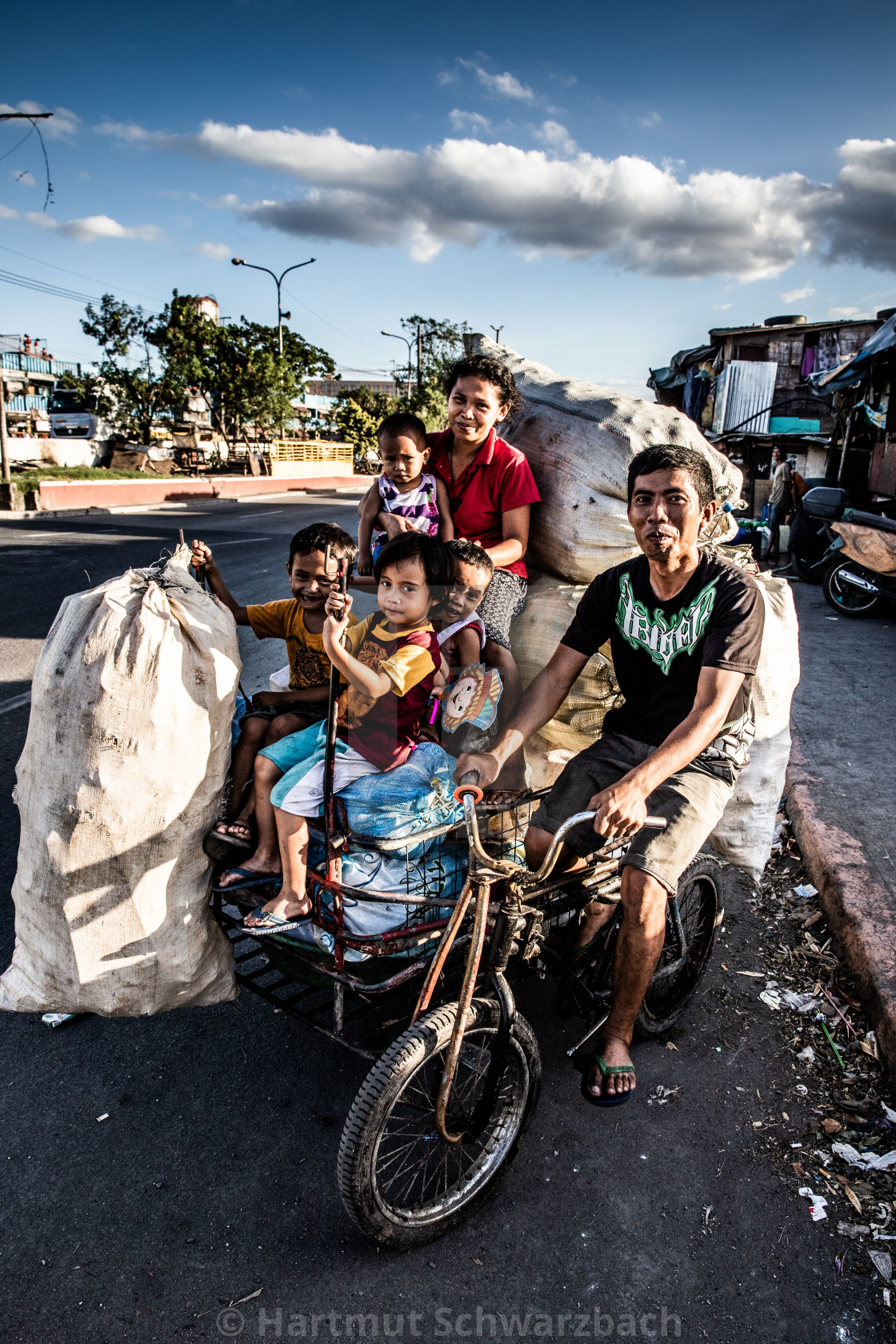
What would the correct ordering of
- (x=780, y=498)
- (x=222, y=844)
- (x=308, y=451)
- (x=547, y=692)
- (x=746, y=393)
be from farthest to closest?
(x=308, y=451), (x=746, y=393), (x=780, y=498), (x=547, y=692), (x=222, y=844)

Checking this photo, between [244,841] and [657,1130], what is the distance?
1.39 m

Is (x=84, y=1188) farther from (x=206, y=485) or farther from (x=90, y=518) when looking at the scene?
(x=206, y=485)

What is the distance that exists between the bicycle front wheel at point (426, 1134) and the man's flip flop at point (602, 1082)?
0.59 ft

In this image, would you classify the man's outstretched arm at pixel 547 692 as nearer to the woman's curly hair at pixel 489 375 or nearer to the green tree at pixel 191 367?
the woman's curly hair at pixel 489 375

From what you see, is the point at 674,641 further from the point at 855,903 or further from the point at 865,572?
the point at 865,572

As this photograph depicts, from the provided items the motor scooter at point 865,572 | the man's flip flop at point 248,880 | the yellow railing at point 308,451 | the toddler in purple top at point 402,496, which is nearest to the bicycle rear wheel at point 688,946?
the man's flip flop at point 248,880

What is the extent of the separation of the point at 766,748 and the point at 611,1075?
1.35m

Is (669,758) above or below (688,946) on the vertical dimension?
above

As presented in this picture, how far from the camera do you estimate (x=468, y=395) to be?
9.95 ft

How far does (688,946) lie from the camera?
105 inches

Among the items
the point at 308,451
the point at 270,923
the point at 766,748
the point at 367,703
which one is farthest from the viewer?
the point at 308,451

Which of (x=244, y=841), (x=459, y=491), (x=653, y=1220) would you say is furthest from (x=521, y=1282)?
(x=459, y=491)

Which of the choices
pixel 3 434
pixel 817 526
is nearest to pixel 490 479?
pixel 817 526

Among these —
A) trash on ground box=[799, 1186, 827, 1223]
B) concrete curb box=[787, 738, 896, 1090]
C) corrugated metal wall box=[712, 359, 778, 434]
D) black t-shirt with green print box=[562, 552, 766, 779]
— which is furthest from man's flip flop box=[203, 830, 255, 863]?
corrugated metal wall box=[712, 359, 778, 434]
